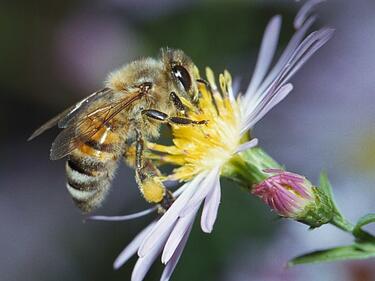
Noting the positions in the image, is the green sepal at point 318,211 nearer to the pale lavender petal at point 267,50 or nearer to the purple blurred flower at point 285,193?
the purple blurred flower at point 285,193

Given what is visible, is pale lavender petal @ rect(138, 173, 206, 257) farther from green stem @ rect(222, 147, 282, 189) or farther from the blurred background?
the blurred background

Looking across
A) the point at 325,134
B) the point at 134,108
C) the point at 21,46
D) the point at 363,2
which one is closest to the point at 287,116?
the point at 325,134

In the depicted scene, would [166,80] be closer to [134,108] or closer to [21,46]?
[134,108]

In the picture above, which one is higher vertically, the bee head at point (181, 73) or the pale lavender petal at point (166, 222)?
the bee head at point (181, 73)

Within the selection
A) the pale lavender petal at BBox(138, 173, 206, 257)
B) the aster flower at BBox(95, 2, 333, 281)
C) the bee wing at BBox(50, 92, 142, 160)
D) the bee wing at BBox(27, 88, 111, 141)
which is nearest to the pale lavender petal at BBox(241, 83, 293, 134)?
the aster flower at BBox(95, 2, 333, 281)

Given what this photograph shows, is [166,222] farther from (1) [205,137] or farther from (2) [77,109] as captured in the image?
(2) [77,109]

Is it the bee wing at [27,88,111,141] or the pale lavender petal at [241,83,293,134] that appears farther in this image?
the bee wing at [27,88,111,141]

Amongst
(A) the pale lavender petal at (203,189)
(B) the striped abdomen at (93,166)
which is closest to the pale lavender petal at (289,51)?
(A) the pale lavender petal at (203,189)
